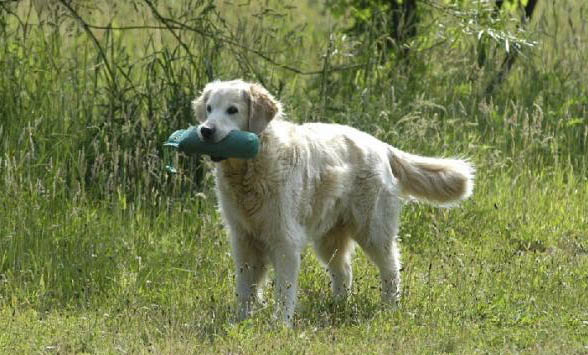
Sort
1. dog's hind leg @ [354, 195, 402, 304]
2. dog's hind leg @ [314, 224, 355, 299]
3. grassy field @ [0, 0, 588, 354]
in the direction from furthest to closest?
dog's hind leg @ [314, 224, 355, 299] < dog's hind leg @ [354, 195, 402, 304] < grassy field @ [0, 0, 588, 354]

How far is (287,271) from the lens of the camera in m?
6.36

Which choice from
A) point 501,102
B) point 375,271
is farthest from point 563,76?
point 375,271

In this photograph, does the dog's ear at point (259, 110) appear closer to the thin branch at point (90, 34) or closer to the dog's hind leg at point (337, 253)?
the dog's hind leg at point (337, 253)

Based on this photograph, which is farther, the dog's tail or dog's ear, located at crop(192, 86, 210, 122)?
the dog's tail

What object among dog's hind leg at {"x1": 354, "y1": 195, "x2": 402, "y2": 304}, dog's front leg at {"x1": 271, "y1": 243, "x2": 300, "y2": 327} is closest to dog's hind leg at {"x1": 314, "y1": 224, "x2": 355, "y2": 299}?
dog's hind leg at {"x1": 354, "y1": 195, "x2": 402, "y2": 304}

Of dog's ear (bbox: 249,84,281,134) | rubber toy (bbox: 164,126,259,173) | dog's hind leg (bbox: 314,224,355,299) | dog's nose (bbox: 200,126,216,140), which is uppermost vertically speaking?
dog's ear (bbox: 249,84,281,134)

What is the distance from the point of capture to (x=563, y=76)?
10.5m

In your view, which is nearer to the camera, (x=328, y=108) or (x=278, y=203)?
(x=278, y=203)

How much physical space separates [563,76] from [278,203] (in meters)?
5.03

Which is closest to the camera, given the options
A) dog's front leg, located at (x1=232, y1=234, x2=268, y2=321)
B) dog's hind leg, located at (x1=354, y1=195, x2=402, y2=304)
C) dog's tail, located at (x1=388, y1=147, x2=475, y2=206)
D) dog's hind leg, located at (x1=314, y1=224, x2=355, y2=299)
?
dog's front leg, located at (x1=232, y1=234, x2=268, y2=321)

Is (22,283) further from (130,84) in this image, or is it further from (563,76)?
(563,76)

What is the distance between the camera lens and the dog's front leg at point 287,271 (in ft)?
20.7

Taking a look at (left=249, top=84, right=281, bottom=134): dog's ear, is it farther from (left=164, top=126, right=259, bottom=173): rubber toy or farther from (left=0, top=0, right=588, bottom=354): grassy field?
(left=0, top=0, right=588, bottom=354): grassy field

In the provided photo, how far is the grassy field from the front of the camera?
241 inches
